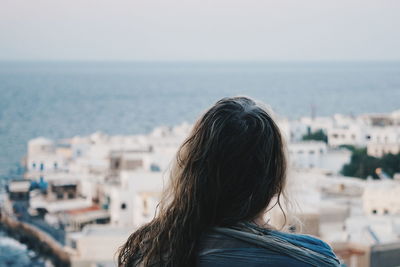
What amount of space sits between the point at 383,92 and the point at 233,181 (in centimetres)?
4315

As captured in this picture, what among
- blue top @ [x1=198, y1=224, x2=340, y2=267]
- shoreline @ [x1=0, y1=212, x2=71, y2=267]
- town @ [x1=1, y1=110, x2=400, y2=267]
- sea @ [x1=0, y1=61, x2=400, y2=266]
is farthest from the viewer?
sea @ [x1=0, y1=61, x2=400, y2=266]

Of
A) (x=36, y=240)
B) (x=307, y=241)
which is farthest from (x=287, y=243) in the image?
(x=36, y=240)

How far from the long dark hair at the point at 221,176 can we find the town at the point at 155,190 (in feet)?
0.15

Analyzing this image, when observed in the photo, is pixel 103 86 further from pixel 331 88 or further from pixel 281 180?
pixel 281 180

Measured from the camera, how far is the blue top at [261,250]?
1.97ft

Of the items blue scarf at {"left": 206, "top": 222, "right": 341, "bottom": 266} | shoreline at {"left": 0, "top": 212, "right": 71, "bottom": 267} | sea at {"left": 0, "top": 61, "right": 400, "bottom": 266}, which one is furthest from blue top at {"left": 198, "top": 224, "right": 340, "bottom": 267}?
sea at {"left": 0, "top": 61, "right": 400, "bottom": 266}

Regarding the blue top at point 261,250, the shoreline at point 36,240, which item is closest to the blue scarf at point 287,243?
the blue top at point 261,250

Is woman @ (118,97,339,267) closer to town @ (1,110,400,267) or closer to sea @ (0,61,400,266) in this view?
town @ (1,110,400,267)

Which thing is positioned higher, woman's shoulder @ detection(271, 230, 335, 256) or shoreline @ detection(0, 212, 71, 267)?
woman's shoulder @ detection(271, 230, 335, 256)

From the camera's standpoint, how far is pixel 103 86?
52.3m

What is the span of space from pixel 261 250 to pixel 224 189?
2.6 inches

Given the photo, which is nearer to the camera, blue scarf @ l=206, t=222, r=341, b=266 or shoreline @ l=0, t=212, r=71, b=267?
blue scarf @ l=206, t=222, r=341, b=266

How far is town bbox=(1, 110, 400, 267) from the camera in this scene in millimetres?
5555

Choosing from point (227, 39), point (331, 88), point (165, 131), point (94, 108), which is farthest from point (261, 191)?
point (331, 88)
